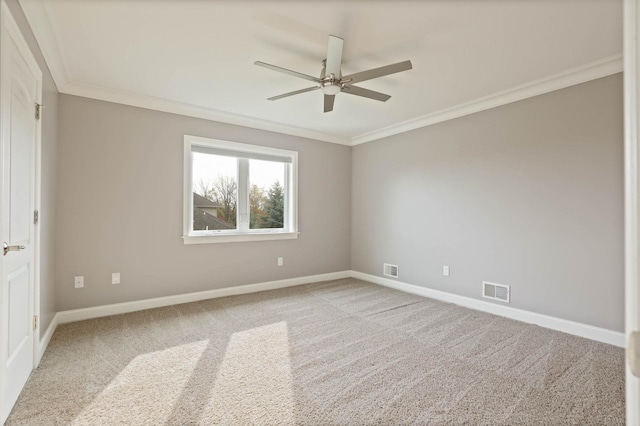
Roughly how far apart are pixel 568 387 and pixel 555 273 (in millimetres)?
1303

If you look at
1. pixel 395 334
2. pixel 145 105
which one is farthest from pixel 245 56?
pixel 395 334

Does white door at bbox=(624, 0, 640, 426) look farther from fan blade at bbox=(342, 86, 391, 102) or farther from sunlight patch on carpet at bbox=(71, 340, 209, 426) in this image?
fan blade at bbox=(342, 86, 391, 102)

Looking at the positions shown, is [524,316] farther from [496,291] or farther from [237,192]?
[237,192]

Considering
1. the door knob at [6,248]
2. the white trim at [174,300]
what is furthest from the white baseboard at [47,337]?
the door knob at [6,248]

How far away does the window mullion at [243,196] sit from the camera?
4.27 meters

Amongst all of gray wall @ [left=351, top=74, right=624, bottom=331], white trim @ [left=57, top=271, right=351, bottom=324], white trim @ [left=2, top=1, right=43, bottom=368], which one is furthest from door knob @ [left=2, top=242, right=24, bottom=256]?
gray wall @ [left=351, top=74, right=624, bottom=331]

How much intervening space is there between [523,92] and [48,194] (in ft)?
15.1

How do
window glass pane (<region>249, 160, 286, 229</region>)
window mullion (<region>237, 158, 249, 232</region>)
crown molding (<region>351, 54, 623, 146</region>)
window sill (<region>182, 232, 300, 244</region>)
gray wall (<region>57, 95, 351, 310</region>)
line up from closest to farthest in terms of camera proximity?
crown molding (<region>351, 54, 623, 146</region>), gray wall (<region>57, 95, 351, 310</region>), window sill (<region>182, 232, 300, 244</region>), window mullion (<region>237, 158, 249, 232</region>), window glass pane (<region>249, 160, 286, 229</region>)

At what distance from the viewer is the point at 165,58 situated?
2.60m

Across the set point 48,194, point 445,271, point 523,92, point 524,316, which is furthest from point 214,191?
point 524,316

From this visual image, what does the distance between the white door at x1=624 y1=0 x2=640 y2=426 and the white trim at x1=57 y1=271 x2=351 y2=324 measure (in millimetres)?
3938

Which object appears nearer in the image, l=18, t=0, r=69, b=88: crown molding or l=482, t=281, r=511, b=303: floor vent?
l=18, t=0, r=69, b=88: crown molding

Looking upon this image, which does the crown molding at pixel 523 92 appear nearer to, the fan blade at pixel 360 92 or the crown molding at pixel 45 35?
the fan blade at pixel 360 92

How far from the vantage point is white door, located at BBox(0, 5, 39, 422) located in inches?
62.1
